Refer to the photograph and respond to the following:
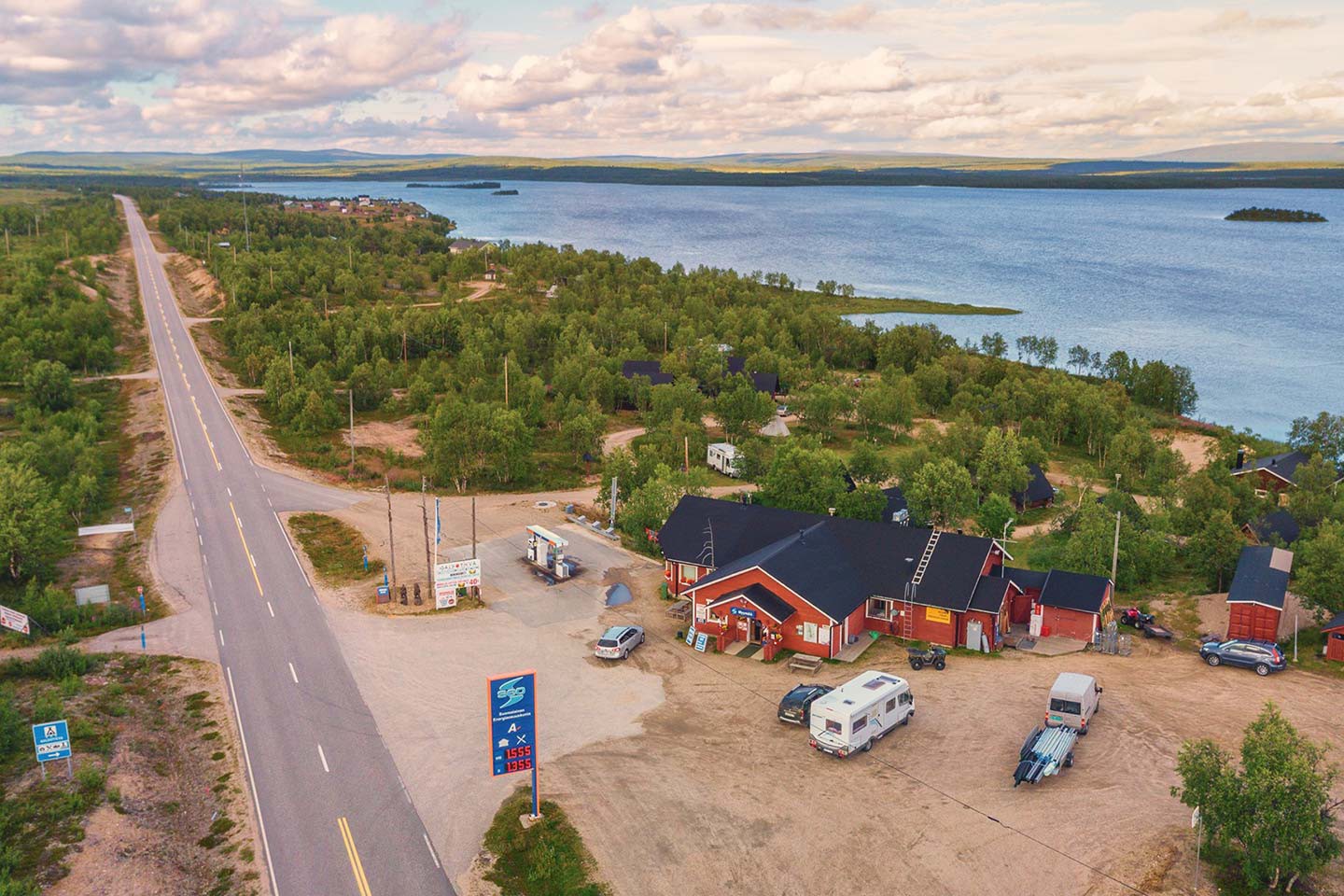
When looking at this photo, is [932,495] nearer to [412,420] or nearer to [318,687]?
[318,687]

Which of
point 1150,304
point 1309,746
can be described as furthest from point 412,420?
point 1150,304

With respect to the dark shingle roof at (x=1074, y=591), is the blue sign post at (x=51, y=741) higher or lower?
higher

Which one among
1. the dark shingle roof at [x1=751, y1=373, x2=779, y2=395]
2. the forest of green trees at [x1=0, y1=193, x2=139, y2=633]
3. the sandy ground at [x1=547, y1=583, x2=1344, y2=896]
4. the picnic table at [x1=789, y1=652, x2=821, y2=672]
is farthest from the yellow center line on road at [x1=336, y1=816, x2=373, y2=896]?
the dark shingle roof at [x1=751, y1=373, x2=779, y2=395]

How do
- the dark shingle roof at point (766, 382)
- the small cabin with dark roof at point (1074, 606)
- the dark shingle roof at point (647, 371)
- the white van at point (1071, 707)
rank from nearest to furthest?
1. the white van at point (1071, 707)
2. the small cabin with dark roof at point (1074, 606)
3. the dark shingle roof at point (647, 371)
4. the dark shingle roof at point (766, 382)

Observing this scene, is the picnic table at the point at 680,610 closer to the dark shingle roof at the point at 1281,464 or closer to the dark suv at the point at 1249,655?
the dark suv at the point at 1249,655

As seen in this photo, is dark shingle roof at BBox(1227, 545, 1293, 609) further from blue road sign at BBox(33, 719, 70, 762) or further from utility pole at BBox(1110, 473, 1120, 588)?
blue road sign at BBox(33, 719, 70, 762)

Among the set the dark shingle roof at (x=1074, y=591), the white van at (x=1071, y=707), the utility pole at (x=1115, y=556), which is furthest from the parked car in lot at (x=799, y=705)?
the utility pole at (x=1115, y=556)

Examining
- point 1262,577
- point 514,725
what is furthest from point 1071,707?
point 514,725

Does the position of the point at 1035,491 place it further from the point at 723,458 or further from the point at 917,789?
the point at 917,789
